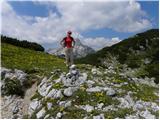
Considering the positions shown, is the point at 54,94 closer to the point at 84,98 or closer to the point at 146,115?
the point at 84,98

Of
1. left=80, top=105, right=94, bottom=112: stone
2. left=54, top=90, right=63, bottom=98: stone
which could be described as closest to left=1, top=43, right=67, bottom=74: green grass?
left=54, top=90, right=63, bottom=98: stone

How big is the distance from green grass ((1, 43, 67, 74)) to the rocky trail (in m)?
3.29

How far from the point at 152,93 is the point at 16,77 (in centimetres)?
1007

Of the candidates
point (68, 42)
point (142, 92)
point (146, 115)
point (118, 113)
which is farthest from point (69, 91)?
point (68, 42)

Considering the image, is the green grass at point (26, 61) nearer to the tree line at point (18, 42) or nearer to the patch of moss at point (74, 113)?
the tree line at point (18, 42)

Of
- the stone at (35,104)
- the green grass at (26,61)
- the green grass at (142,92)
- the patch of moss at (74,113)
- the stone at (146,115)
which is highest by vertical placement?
the green grass at (26,61)

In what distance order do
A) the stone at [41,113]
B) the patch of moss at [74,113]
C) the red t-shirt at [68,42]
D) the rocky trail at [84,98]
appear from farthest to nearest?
the red t-shirt at [68,42] < the stone at [41,113] < the rocky trail at [84,98] < the patch of moss at [74,113]

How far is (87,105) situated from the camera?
21234 mm

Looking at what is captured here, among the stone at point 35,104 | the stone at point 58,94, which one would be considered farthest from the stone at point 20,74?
the stone at point 58,94

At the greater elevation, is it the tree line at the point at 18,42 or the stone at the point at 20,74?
the tree line at the point at 18,42

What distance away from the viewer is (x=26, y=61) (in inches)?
1384

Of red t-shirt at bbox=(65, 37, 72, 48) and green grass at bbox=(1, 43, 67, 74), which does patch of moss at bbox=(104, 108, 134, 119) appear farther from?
green grass at bbox=(1, 43, 67, 74)

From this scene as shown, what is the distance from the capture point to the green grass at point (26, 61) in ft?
102

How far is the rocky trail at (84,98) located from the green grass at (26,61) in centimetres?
329
